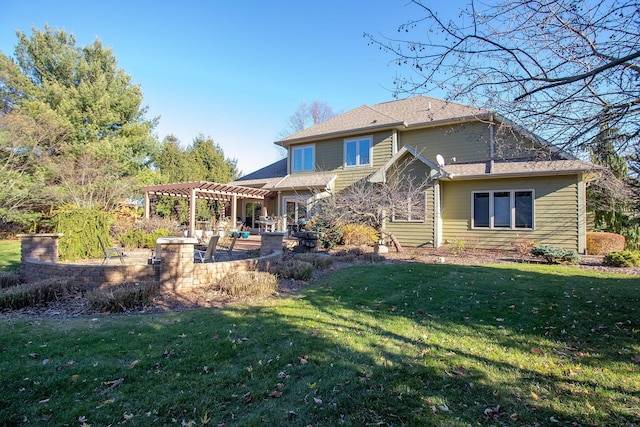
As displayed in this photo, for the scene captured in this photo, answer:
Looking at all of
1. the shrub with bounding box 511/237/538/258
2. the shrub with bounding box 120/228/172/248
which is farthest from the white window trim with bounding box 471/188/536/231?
the shrub with bounding box 120/228/172/248

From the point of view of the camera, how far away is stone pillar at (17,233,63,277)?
26.0ft

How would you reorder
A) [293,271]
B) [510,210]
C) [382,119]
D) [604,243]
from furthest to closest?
1. [382,119]
2. [510,210]
3. [604,243]
4. [293,271]

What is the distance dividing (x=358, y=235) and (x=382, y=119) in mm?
6938

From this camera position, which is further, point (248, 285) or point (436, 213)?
point (436, 213)

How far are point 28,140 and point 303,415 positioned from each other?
2258cm

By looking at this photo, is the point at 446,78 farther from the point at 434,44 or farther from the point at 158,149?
the point at 158,149

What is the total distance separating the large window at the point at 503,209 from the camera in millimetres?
13070

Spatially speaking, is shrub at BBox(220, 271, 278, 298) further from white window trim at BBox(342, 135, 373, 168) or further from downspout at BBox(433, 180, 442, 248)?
white window trim at BBox(342, 135, 373, 168)

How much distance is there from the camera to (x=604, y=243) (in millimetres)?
12102

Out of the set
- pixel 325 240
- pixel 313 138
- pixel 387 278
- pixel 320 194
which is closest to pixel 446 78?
pixel 387 278

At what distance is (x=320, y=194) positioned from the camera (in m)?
16.0

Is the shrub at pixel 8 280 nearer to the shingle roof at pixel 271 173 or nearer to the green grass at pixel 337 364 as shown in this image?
the green grass at pixel 337 364

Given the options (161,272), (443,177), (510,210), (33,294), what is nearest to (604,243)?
(510,210)

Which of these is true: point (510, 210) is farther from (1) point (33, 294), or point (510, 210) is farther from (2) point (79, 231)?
(2) point (79, 231)
